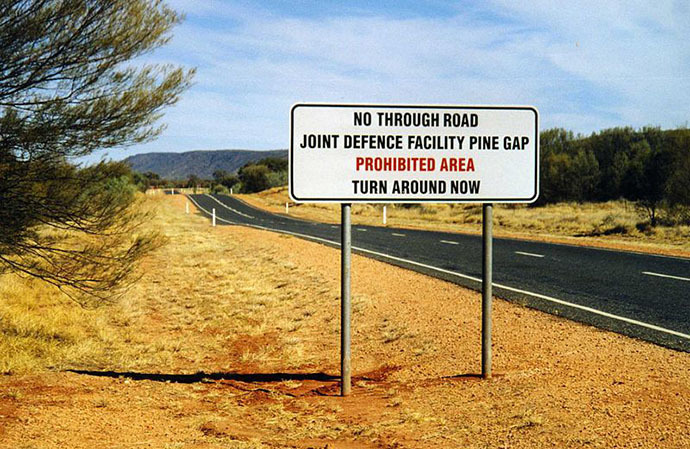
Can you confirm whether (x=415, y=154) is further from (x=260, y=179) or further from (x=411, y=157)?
(x=260, y=179)

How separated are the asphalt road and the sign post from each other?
9.70ft

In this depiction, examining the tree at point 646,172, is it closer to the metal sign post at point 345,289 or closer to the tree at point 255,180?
the metal sign post at point 345,289

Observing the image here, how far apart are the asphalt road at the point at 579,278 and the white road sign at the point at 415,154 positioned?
3.00 meters

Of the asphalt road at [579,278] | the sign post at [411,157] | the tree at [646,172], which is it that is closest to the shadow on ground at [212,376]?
the sign post at [411,157]

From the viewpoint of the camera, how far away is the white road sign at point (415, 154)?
5.22 m

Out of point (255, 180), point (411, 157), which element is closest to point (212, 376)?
point (411, 157)

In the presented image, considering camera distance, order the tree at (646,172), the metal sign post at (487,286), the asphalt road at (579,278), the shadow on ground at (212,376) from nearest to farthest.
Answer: the metal sign post at (487,286) → the shadow on ground at (212,376) → the asphalt road at (579,278) → the tree at (646,172)

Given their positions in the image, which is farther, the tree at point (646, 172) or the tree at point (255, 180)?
the tree at point (255, 180)

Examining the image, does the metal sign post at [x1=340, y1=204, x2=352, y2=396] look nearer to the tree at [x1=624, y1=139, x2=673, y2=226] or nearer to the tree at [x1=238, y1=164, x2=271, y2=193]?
the tree at [x1=624, y1=139, x2=673, y2=226]

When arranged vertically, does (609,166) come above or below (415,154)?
above

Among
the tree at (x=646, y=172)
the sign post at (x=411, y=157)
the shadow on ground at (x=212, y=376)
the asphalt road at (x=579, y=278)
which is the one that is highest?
the tree at (x=646, y=172)

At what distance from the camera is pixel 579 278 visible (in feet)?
38.0

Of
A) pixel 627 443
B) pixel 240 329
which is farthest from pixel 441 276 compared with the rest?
pixel 627 443

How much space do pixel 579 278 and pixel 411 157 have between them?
25.0 feet
